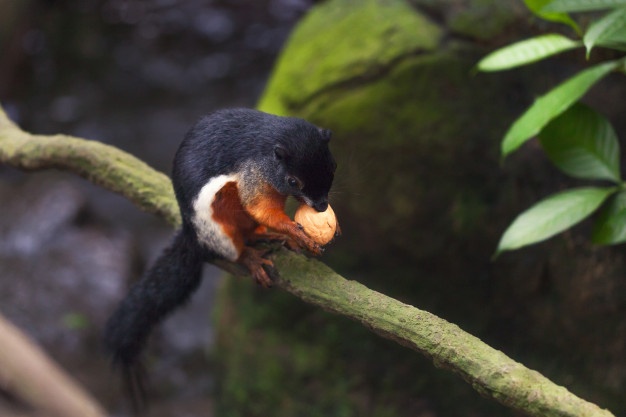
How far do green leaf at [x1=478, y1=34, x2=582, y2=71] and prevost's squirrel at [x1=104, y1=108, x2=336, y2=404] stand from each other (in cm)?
73

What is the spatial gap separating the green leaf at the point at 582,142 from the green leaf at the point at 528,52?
192 millimetres

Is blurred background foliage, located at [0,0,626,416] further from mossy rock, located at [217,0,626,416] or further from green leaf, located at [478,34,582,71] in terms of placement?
green leaf, located at [478,34,582,71]

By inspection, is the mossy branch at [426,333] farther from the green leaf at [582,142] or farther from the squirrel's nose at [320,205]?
the green leaf at [582,142]

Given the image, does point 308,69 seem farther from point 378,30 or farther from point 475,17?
point 475,17

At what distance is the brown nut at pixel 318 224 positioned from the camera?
1.59 m

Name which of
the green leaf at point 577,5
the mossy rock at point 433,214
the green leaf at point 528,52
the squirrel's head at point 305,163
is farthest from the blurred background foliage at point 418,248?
the squirrel's head at point 305,163

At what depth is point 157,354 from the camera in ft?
13.3

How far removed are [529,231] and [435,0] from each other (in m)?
1.38

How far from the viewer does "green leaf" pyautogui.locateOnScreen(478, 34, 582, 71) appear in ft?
6.63

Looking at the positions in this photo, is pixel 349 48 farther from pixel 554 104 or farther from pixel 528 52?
pixel 554 104

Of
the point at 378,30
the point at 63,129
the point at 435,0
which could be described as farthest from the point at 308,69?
the point at 63,129

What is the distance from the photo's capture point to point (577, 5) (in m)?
1.80

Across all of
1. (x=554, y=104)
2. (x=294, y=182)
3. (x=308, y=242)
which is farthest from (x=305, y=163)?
(x=554, y=104)

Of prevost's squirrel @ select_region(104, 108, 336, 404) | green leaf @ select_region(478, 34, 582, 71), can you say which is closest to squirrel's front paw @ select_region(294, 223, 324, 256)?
prevost's squirrel @ select_region(104, 108, 336, 404)
